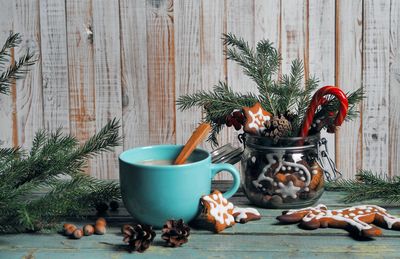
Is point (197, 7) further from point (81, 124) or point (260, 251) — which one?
point (260, 251)

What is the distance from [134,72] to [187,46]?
0.64 feet

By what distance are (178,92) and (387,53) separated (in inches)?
27.4

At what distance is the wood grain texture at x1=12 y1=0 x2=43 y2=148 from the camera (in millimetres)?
2068

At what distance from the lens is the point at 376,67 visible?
2051mm

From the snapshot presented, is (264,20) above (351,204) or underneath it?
above

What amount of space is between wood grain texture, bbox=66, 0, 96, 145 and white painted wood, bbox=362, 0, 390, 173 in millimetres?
898

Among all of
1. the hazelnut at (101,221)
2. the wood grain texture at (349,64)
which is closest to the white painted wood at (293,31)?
the wood grain texture at (349,64)

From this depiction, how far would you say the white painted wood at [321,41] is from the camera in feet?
6.65

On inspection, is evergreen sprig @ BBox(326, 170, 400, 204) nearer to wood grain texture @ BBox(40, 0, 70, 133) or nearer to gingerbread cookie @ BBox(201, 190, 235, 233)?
gingerbread cookie @ BBox(201, 190, 235, 233)

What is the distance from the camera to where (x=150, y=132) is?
6.85 ft

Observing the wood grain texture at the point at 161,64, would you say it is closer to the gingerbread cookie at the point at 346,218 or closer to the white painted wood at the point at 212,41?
the white painted wood at the point at 212,41

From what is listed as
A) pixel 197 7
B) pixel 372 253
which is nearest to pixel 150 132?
pixel 197 7

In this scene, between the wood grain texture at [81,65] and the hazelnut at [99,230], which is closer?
the hazelnut at [99,230]

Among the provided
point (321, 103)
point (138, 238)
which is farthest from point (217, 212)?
point (321, 103)
